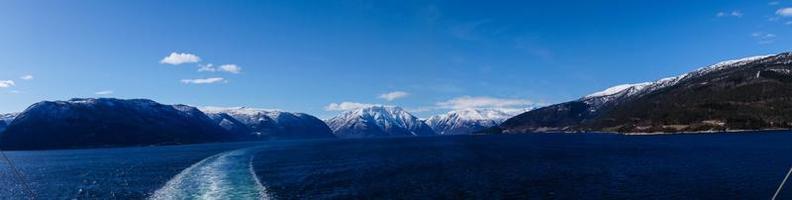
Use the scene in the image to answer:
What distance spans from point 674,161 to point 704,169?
20.6 meters

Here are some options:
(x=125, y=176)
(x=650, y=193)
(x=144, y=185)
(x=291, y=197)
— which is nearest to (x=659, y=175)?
(x=650, y=193)

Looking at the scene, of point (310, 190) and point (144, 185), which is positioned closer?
point (310, 190)

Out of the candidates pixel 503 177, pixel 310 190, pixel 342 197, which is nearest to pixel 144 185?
pixel 310 190

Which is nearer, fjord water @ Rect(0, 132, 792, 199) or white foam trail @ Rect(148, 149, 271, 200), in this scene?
fjord water @ Rect(0, 132, 792, 199)

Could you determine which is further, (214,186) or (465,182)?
(465,182)

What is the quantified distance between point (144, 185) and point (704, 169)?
100280mm

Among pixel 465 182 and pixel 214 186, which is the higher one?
pixel 214 186

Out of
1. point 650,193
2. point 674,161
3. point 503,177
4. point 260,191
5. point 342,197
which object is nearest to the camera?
point 650,193

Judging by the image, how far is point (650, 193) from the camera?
70.1 metres

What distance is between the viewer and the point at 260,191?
83.6m

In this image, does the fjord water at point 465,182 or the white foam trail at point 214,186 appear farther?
the white foam trail at point 214,186

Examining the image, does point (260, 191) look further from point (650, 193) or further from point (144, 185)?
point (650, 193)

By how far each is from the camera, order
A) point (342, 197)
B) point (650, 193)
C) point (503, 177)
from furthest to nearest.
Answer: point (503, 177)
point (342, 197)
point (650, 193)

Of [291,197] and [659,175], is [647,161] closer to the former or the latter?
[659,175]
